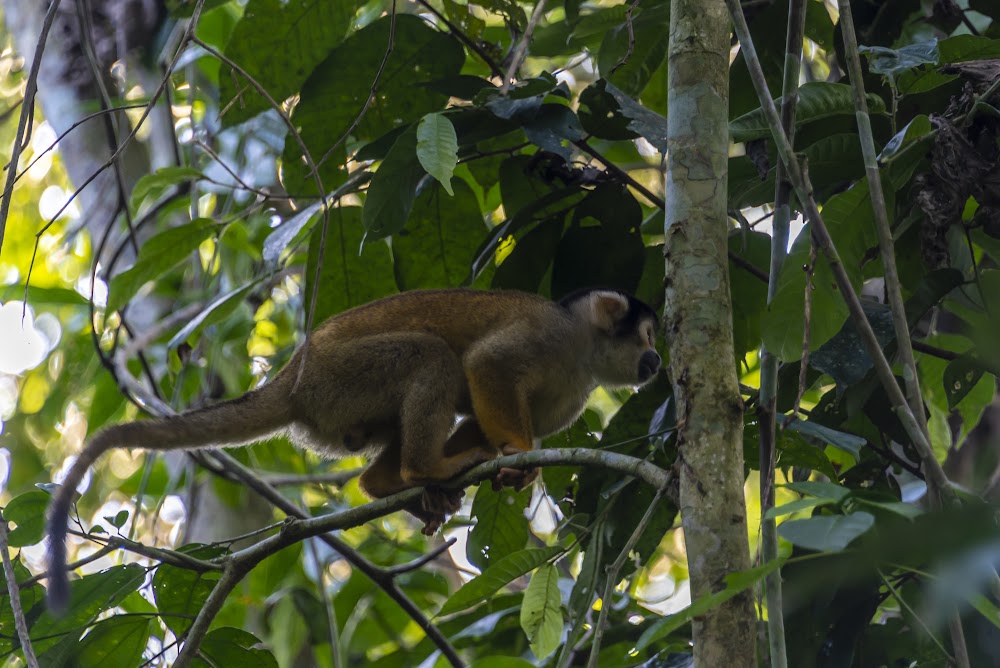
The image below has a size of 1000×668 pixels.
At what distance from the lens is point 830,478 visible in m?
2.78

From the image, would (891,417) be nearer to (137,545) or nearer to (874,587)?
Answer: (874,587)

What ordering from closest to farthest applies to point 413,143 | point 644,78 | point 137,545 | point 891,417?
point 137,545
point 413,143
point 891,417
point 644,78

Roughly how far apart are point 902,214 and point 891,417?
25.5 inches

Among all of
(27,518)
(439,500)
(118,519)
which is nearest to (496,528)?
(439,500)

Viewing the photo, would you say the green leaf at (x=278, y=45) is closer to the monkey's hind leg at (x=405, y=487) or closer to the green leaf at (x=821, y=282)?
the monkey's hind leg at (x=405, y=487)

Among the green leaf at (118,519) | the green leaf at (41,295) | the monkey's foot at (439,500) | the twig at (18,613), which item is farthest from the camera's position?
the green leaf at (41,295)

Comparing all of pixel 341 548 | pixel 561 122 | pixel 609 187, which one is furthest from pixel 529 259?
pixel 341 548

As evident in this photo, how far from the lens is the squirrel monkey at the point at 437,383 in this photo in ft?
10.9

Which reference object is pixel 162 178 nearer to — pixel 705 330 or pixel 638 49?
pixel 638 49

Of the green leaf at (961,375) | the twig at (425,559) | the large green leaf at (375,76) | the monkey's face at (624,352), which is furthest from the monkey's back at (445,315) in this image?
the green leaf at (961,375)

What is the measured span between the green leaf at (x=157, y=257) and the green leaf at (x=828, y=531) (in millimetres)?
3015

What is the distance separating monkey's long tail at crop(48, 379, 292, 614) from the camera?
2344 mm

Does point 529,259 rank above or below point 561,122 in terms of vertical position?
below

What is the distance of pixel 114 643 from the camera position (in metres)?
2.85
